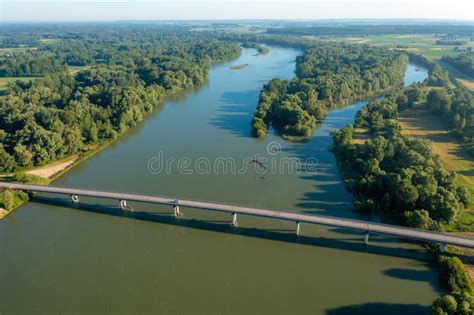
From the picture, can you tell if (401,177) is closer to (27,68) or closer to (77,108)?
(77,108)

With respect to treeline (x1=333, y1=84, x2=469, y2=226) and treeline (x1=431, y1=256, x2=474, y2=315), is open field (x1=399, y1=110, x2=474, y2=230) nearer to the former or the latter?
treeline (x1=333, y1=84, x2=469, y2=226)

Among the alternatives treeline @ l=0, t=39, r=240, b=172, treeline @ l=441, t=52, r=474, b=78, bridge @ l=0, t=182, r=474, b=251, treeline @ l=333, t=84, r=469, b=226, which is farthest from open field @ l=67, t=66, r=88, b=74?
treeline @ l=441, t=52, r=474, b=78

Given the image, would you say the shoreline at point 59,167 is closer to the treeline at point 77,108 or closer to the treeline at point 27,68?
the treeline at point 77,108

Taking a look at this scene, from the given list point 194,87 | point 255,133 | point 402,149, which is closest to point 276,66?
point 194,87

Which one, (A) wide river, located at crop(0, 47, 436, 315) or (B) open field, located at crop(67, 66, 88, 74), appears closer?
(A) wide river, located at crop(0, 47, 436, 315)
